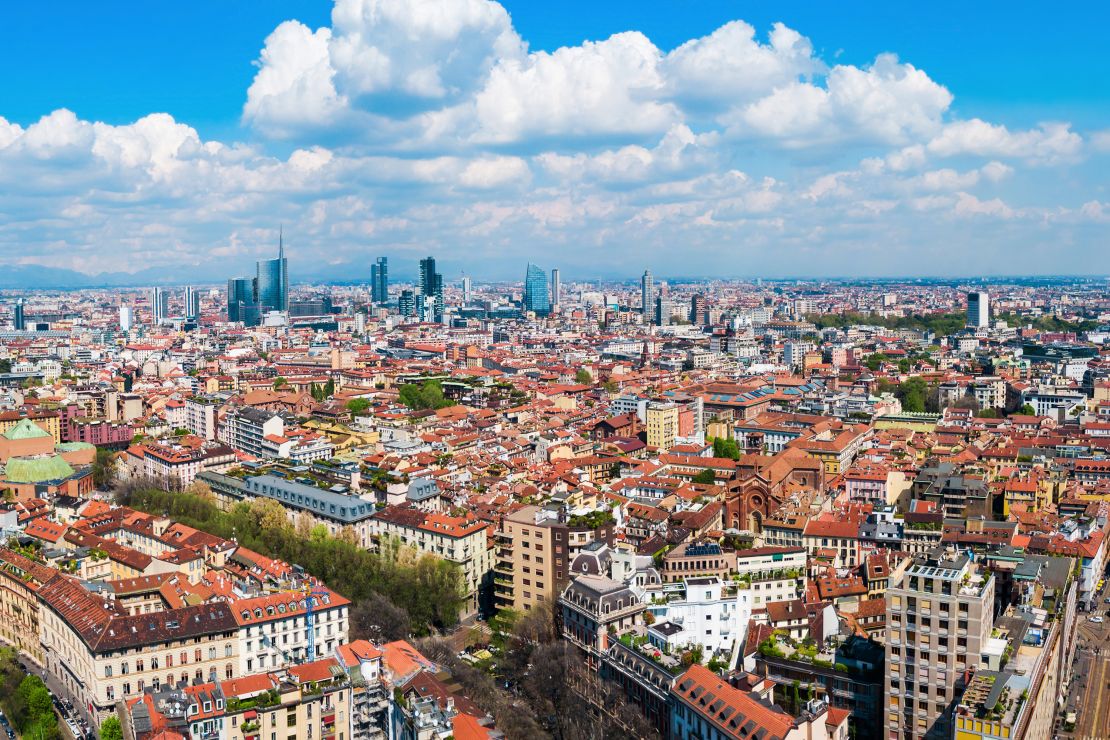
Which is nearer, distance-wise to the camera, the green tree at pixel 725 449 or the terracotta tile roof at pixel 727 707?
the terracotta tile roof at pixel 727 707

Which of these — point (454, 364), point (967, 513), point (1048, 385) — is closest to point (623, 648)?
point (967, 513)

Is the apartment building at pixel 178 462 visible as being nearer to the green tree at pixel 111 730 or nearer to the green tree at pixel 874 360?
the green tree at pixel 111 730

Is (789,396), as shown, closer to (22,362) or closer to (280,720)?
(280,720)

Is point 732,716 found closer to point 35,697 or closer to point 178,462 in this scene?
point 35,697

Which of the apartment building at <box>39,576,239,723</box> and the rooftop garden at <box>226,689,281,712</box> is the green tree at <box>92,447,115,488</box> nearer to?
the apartment building at <box>39,576,239,723</box>

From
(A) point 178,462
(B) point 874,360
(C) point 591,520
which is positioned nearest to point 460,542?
(C) point 591,520

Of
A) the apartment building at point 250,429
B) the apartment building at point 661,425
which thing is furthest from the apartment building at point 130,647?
the apartment building at point 661,425
